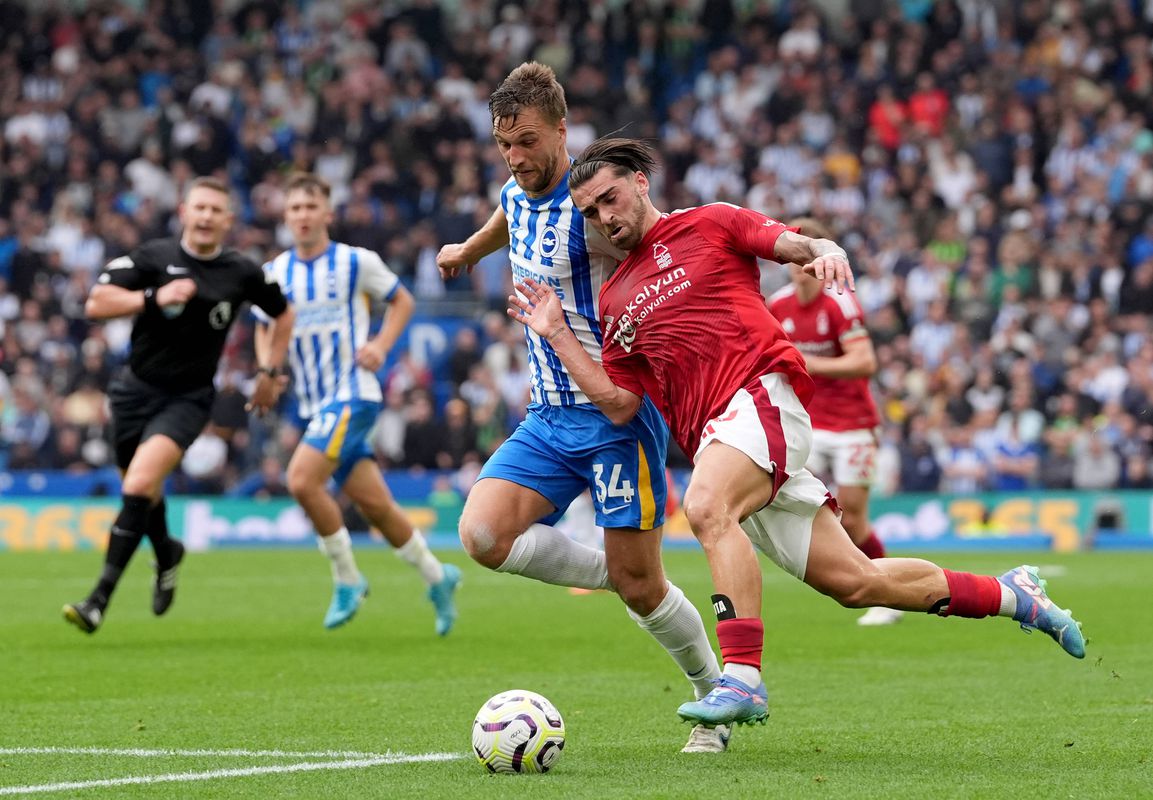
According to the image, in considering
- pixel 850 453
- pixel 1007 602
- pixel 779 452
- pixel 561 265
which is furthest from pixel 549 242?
pixel 850 453

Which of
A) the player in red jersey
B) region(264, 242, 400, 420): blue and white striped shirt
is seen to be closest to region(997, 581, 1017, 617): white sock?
the player in red jersey

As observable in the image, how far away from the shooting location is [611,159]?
619cm

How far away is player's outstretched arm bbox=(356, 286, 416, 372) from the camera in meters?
11.0

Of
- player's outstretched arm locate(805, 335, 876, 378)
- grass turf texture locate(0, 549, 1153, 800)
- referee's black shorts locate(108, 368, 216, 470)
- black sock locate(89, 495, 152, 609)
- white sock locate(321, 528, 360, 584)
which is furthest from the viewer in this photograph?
player's outstretched arm locate(805, 335, 876, 378)

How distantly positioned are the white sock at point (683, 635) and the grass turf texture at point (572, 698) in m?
0.26

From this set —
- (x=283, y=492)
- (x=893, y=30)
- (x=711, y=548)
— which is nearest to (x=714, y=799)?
(x=711, y=548)

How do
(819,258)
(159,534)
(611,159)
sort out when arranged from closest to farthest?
1. (819,258)
2. (611,159)
3. (159,534)

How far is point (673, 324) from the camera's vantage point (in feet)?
20.3

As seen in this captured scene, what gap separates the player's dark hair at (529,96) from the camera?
6539 millimetres

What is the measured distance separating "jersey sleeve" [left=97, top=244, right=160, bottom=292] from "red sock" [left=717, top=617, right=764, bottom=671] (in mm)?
5905

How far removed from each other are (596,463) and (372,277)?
5141mm

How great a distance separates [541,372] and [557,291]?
329 millimetres

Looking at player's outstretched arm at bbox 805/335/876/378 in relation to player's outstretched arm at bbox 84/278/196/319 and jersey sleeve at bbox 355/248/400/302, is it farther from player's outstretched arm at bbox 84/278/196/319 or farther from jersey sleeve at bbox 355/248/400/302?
player's outstretched arm at bbox 84/278/196/319

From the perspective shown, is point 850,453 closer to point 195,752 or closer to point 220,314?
point 220,314
